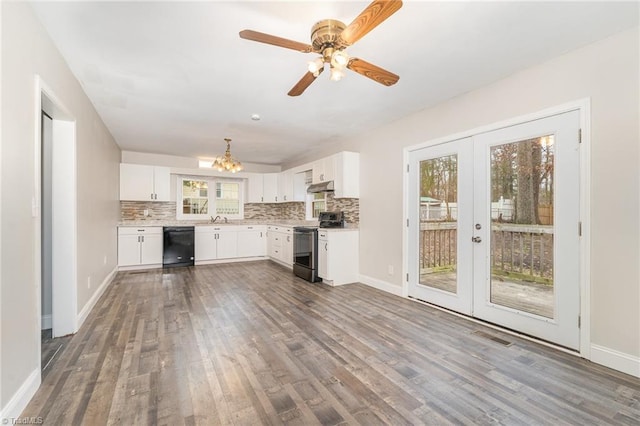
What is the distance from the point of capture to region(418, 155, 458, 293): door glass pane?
11.2ft

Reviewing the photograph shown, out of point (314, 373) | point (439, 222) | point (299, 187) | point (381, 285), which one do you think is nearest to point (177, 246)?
point (299, 187)

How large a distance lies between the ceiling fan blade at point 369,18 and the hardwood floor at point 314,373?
88.1 inches

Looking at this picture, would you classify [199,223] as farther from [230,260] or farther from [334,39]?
[334,39]

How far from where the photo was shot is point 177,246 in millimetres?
6039

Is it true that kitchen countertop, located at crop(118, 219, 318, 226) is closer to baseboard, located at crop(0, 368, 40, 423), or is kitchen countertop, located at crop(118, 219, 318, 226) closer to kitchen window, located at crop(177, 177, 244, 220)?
kitchen window, located at crop(177, 177, 244, 220)

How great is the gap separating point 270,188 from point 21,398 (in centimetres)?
596

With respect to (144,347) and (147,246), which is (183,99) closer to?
(144,347)

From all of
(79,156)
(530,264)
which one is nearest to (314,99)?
(79,156)

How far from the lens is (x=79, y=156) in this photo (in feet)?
9.82

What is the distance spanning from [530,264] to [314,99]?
2854 mm

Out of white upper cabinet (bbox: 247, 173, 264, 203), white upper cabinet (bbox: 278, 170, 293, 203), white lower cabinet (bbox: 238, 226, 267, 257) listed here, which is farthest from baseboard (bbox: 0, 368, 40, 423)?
white upper cabinet (bbox: 247, 173, 264, 203)

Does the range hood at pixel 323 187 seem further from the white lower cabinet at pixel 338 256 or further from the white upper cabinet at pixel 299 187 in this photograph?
the white upper cabinet at pixel 299 187

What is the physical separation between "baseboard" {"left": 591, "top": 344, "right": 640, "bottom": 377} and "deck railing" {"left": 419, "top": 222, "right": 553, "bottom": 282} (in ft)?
1.97

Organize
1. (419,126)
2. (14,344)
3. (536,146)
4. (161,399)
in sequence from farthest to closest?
(419,126) < (536,146) < (161,399) < (14,344)
